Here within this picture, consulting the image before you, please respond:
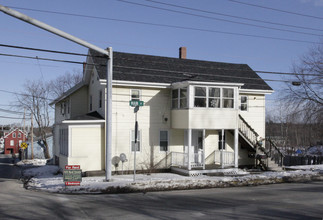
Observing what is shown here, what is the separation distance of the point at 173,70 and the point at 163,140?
5076 mm

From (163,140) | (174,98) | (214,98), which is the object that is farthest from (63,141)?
(214,98)

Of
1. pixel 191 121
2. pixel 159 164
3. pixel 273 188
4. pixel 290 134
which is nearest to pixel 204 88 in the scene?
pixel 191 121

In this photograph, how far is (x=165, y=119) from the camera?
1980cm

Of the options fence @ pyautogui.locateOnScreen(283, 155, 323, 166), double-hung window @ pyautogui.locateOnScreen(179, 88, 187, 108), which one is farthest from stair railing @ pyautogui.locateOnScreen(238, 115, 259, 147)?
fence @ pyautogui.locateOnScreen(283, 155, 323, 166)

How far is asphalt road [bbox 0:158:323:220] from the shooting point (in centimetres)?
922

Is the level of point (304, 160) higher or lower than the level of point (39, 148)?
higher

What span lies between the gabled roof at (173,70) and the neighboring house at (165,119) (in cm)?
7

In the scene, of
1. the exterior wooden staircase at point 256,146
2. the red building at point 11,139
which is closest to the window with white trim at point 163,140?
the exterior wooden staircase at point 256,146

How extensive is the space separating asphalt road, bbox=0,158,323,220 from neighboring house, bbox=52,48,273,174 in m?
5.04

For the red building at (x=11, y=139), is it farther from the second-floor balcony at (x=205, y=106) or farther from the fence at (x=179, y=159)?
the second-floor balcony at (x=205, y=106)

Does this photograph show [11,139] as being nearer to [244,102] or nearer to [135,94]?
[135,94]

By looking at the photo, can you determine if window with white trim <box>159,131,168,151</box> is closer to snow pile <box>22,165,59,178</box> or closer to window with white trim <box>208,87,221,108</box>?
window with white trim <box>208,87,221,108</box>

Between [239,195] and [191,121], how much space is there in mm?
6402

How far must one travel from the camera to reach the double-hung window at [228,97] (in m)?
19.2
